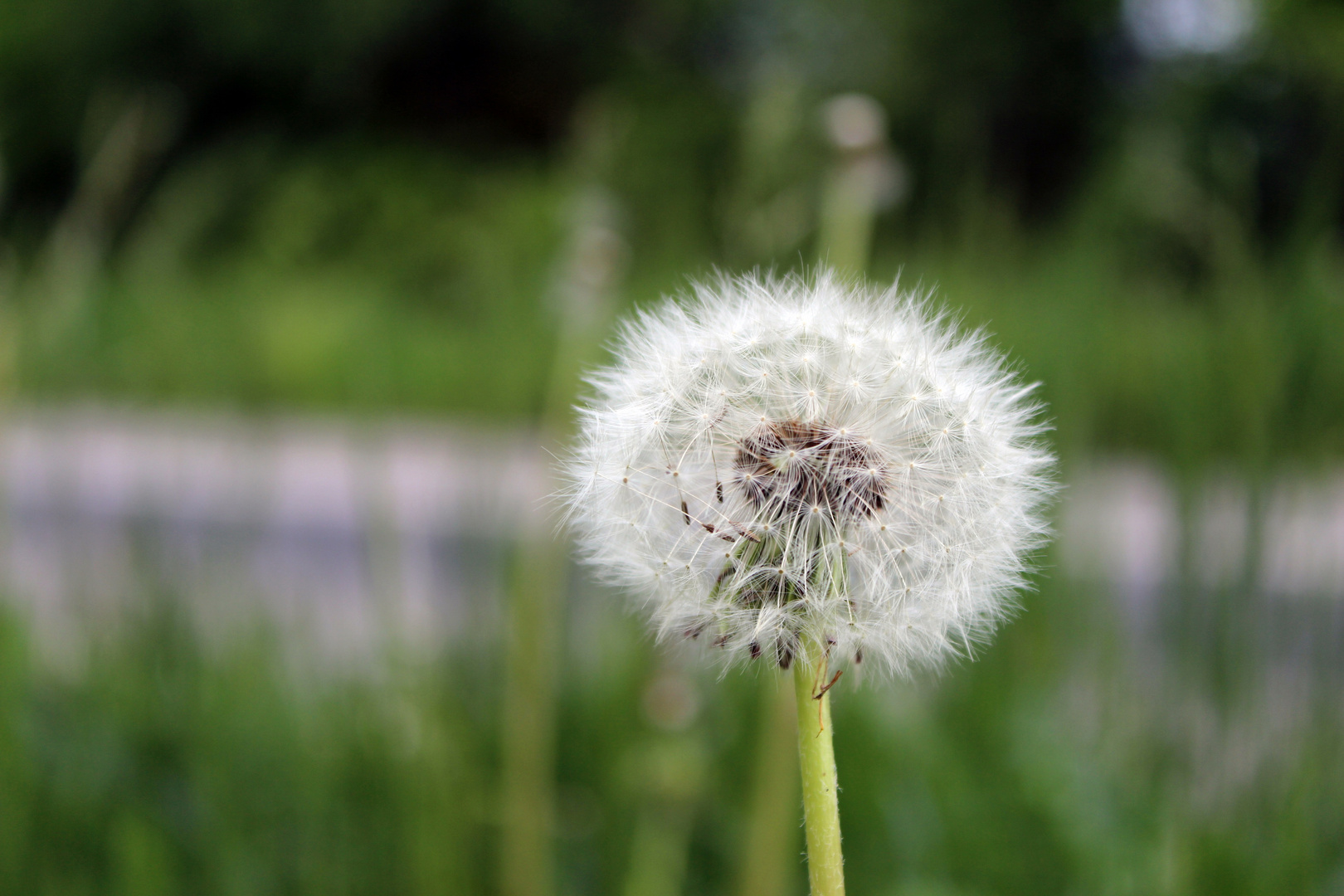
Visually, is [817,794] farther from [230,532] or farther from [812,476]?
[230,532]

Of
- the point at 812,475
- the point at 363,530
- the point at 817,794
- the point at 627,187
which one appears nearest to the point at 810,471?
the point at 812,475

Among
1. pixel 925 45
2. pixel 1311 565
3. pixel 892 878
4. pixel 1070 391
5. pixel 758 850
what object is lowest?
→ pixel 892 878

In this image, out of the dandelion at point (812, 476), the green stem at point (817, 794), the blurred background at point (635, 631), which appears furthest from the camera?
the blurred background at point (635, 631)

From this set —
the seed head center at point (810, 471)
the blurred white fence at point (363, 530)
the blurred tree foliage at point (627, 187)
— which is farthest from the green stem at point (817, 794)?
the blurred white fence at point (363, 530)

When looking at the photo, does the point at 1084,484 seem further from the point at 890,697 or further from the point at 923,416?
the point at 923,416

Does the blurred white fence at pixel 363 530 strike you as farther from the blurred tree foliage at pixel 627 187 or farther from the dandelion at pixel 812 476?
the dandelion at pixel 812 476

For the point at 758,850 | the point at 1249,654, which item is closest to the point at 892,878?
the point at 758,850
